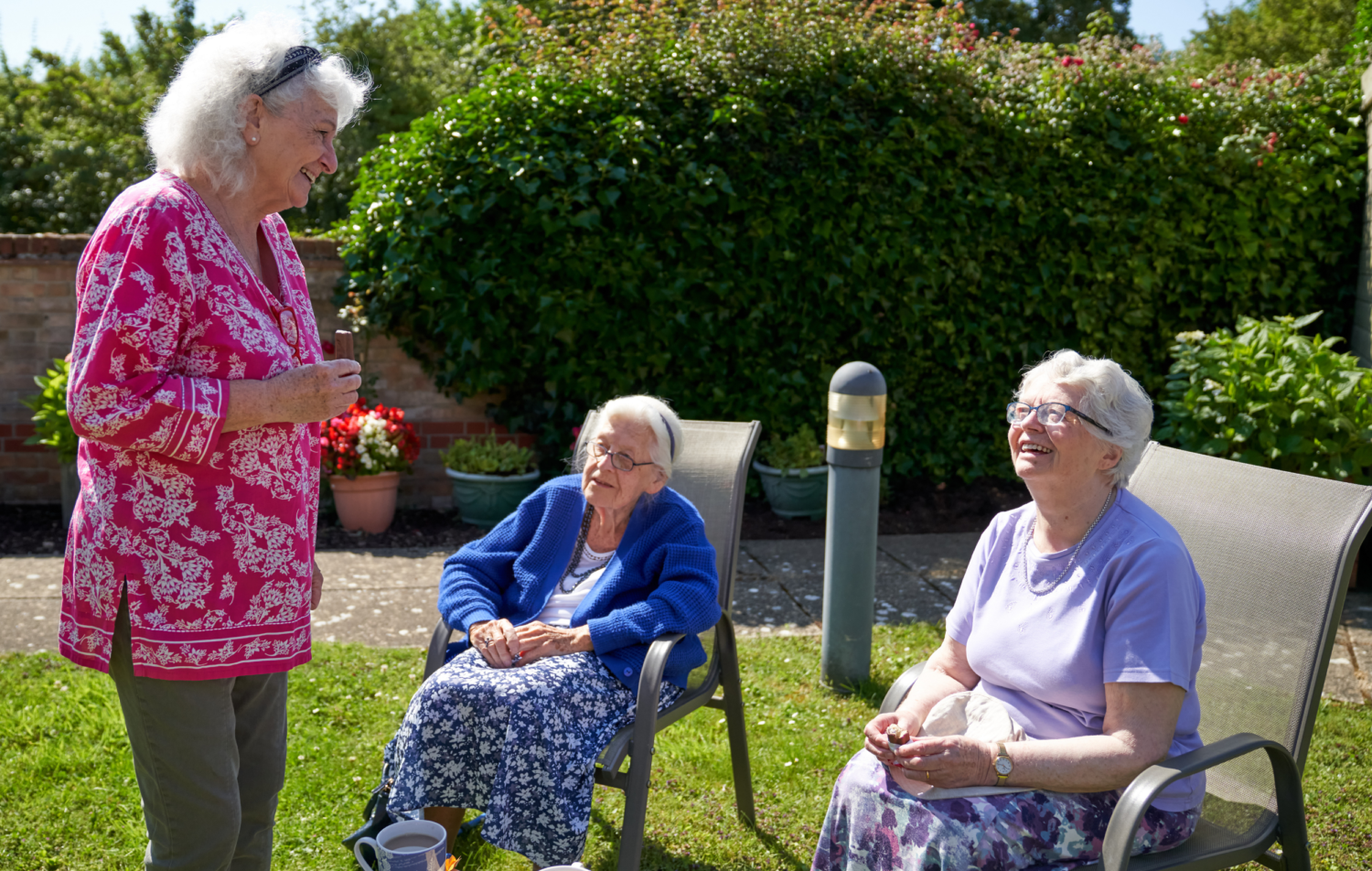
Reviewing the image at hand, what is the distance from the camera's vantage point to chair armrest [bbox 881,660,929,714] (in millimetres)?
2355

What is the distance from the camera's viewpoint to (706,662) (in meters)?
2.88

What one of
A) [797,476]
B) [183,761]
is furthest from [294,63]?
[797,476]

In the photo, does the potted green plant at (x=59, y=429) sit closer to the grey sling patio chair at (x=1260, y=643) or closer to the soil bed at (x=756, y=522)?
the soil bed at (x=756, y=522)

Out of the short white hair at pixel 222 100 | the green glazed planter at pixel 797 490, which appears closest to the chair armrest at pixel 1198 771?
the short white hair at pixel 222 100

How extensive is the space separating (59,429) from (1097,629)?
18.3 feet

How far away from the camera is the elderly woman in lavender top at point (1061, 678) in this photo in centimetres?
194

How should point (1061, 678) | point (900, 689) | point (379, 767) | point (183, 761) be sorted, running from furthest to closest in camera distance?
1. point (379, 767)
2. point (900, 689)
3. point (1061, 678)
4. point (183, 761)

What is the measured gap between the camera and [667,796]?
3135mm

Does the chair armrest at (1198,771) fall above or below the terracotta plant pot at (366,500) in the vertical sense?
above

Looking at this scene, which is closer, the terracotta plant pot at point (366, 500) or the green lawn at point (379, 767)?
the green lawn at point (379, 767)

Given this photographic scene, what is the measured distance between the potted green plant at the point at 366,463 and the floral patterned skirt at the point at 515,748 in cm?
346

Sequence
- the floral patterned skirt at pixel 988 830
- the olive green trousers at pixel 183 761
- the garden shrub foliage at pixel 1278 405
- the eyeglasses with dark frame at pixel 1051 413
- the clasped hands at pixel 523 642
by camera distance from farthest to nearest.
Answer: the garden shrub foliage at pixel 1278 405 < the clasped hands at pixel 523 642 < the eyeglasses with dark frame at pixel 1051 413 < the floral patterned skirt at pixel 988 830 < the olive green trousers at pixel 183 761

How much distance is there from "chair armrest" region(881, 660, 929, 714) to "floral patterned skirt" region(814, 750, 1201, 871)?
11.4 inches

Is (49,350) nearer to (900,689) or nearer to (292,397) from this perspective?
(292,397)
